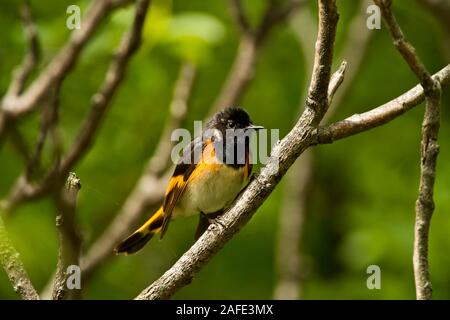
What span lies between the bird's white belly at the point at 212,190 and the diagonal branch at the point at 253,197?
4.88ft

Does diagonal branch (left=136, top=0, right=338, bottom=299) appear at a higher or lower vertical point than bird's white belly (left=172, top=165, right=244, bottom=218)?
lower

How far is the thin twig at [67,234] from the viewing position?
296 centimetres

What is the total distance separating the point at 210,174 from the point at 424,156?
2.03 m

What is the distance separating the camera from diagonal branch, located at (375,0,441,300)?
3043 millimetres

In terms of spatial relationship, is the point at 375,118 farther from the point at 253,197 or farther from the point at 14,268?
the point at 14,268

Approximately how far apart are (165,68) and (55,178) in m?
4.11

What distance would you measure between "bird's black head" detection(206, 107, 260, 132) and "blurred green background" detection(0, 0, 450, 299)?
811 millimetres

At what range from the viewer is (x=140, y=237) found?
5.13m

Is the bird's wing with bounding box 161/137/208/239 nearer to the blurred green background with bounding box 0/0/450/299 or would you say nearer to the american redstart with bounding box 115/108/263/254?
the american redstart with bounding box 115/108/263/254

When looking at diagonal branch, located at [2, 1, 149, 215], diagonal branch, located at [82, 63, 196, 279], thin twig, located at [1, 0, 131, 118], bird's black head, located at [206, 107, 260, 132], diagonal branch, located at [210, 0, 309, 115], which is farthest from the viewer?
diagonal branch, located at [210, 0, 309, 115]

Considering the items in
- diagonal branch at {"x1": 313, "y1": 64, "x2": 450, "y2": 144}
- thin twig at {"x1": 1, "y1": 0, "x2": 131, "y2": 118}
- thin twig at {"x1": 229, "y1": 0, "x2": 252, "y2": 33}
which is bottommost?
diagonal branch at {"x1": 313, "y1": 64, "x2": 450, "y2": 144}

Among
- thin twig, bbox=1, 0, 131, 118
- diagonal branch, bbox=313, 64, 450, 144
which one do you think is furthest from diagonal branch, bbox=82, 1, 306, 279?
diagonal branch, bbox=313, 64, 450, 144
